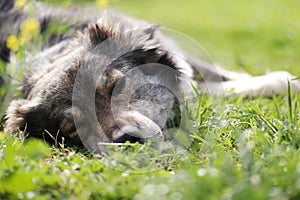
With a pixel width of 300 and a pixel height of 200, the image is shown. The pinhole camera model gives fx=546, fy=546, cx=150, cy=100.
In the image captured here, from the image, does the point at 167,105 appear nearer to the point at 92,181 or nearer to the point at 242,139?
the point at 242,139

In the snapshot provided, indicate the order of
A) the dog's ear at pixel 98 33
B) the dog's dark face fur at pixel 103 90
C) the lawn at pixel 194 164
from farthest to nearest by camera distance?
the dog's ear at pixel 98 33 → the dog's dark face fur at pixel 103 90 → the lawn at pixel 194 164

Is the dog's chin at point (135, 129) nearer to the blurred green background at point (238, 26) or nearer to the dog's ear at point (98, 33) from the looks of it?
the dog's ear at point (98, 33)

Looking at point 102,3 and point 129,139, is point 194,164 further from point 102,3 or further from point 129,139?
point 102,3

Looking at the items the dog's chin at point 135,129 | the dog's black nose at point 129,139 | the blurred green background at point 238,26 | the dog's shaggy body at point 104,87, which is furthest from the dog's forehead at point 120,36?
→ the blurred green background at point 238,26

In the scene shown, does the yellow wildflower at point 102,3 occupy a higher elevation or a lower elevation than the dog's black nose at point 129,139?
higher

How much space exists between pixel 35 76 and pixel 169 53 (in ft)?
4.05

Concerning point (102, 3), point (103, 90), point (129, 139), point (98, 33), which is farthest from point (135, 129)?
point (102, 3)

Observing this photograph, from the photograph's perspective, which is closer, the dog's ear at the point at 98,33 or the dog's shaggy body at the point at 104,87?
the dog's shaggy body at the point at 104,87

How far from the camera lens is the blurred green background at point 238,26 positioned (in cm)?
761

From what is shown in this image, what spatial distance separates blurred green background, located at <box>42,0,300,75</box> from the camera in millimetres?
7613

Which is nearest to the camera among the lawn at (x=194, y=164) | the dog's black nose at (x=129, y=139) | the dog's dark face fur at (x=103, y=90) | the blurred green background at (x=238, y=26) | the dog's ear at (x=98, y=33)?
the lawn at (x=194, y=164)

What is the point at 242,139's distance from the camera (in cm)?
325

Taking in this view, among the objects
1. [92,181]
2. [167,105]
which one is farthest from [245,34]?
[92,181]

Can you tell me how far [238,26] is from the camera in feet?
33.8
